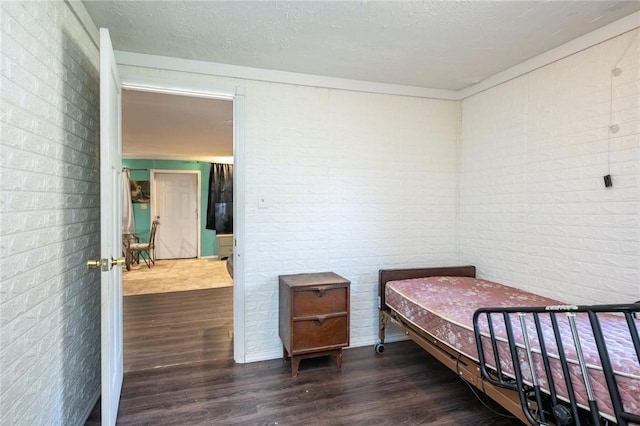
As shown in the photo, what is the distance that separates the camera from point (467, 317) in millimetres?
1884

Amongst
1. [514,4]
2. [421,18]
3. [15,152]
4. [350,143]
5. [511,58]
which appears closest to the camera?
[15,152]

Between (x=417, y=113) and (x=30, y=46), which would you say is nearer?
(x=30, y=46)

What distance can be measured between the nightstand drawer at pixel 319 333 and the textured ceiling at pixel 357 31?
1.91m

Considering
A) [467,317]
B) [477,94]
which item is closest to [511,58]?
[477,94]

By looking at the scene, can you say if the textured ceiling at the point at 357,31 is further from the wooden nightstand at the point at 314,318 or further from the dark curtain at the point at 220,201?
the dark curtain at the point at 220,201

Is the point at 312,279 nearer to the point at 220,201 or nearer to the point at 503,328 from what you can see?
the point at 503,328

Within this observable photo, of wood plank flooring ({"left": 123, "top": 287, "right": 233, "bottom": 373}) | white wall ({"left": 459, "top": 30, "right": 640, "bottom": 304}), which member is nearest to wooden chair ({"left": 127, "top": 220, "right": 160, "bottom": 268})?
wood plank flooring ({"left": 123, "top": 287, "right": 233, "bottom": 373})

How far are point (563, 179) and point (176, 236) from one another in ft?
23.8

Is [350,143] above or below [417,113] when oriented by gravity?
below

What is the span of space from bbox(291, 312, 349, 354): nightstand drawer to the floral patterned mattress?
476 millimetres

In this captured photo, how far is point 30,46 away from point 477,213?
315 cm

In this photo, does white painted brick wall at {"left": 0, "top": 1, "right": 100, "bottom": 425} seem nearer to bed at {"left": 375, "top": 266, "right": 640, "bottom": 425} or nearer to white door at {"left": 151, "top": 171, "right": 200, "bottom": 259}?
bed at {"left": 375, "top": 266, "right": 640, "bottom": 425}

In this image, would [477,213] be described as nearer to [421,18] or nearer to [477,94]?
[477,94]

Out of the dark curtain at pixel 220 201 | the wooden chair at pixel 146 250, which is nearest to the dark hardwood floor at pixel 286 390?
the wooden chair at pixel 146 250
